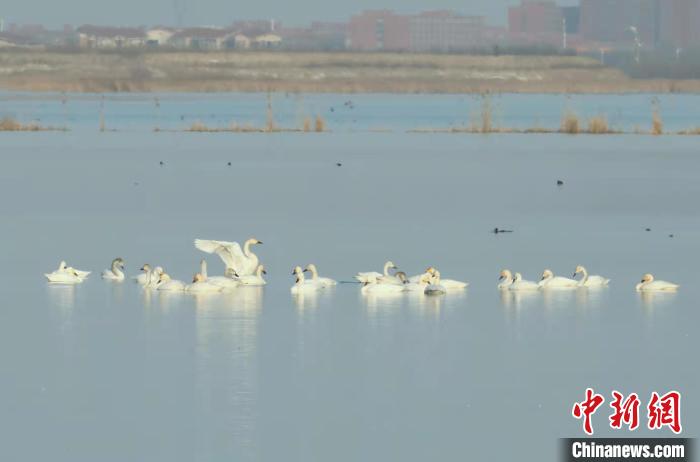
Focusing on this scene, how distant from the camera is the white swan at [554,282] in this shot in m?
14.7

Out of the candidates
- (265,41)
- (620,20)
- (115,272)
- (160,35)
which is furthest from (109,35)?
(115,272)

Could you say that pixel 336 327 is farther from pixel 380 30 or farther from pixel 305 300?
pixel 380 30

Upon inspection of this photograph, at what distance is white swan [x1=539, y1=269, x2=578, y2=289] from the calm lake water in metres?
0.27

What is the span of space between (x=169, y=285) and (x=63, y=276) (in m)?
0.99

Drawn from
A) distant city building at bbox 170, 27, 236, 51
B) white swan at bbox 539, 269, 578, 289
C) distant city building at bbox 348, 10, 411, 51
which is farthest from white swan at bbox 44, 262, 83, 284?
distant city building at bbox 348, 10, 411, 51

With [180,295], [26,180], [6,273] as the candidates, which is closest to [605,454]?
[180,295]

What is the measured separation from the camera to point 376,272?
15.6 m

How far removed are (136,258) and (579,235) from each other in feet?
16.9

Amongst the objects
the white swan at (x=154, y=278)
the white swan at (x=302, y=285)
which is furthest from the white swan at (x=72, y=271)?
the white swan at (x=302, y=285)

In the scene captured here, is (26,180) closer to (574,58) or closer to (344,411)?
(344,411)

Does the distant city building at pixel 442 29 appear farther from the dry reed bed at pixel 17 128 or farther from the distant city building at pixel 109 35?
the dry reed bed at pixel 17 128

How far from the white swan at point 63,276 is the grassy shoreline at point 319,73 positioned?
220 feet

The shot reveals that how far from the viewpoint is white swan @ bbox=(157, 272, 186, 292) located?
14.4 meters

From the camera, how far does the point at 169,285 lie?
14.4m
